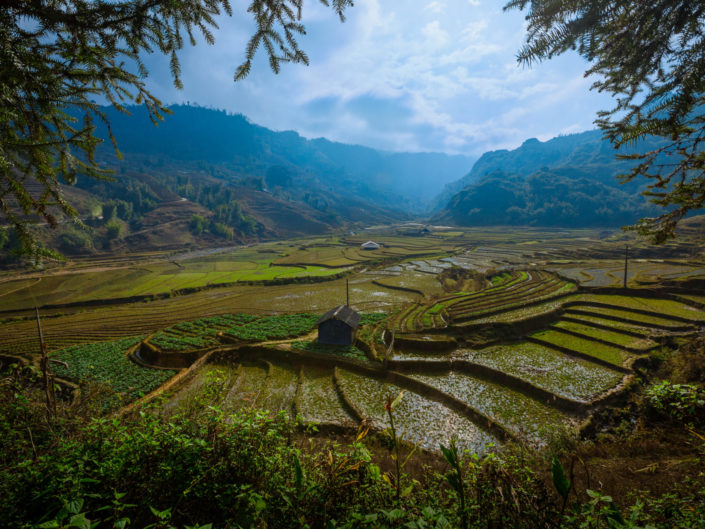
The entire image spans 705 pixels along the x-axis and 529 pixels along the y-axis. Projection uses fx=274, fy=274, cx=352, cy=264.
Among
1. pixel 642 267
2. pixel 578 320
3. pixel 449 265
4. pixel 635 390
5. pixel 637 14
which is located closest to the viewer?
pixel 637 14

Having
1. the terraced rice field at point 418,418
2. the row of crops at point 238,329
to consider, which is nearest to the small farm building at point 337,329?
the row of crops at point 238,329

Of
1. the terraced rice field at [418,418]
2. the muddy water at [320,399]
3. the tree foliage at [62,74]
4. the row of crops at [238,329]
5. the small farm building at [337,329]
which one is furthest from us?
the row of crops at [238,329]

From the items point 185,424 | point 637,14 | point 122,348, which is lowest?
point 122,348

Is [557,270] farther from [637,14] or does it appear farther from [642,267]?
[637,14]

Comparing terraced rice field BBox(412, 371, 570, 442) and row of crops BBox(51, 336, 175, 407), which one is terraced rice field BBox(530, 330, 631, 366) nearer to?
terraced rice field BBox(412, 371, 570, 442)

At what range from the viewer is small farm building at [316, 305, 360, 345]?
21.3 metres

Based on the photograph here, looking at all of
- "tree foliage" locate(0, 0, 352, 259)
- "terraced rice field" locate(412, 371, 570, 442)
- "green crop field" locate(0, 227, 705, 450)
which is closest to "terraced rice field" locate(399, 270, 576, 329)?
"green crop field" locate(0, 227, 705, 450)

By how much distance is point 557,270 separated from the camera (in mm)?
40531

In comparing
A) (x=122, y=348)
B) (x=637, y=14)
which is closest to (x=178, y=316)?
(x=122, y=348)

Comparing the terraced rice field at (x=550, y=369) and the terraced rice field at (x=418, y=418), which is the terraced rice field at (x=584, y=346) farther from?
the terraced rice field at (x=418, y=418)

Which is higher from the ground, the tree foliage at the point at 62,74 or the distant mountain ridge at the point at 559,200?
the distant mountain ridge at the point at 559,200

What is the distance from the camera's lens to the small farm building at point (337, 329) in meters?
21.3

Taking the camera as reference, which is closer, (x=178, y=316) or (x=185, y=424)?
(x=185, y=424)

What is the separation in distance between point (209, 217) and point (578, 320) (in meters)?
128
